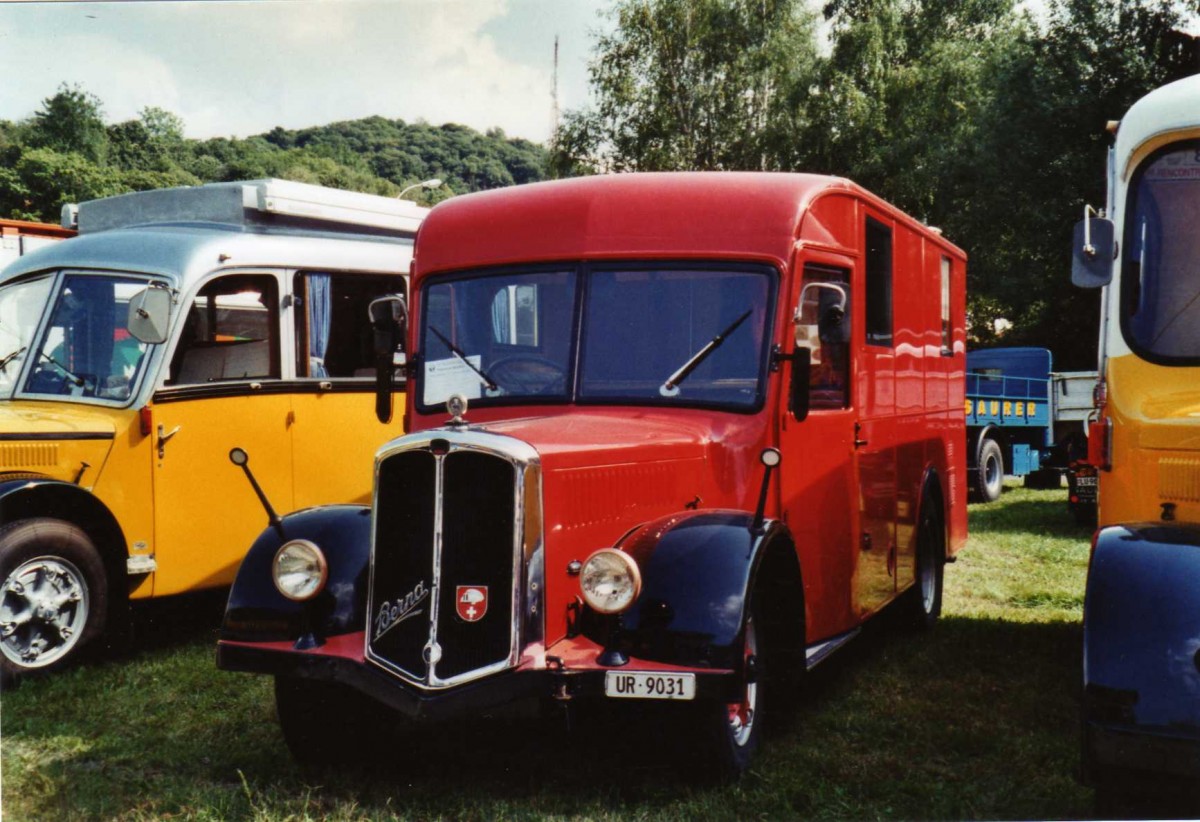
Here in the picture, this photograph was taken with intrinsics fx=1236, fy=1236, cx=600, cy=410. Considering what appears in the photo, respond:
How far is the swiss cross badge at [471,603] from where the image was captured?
14.6 ft

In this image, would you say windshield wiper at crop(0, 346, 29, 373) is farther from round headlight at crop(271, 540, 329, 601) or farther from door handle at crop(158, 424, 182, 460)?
round headlight at crop(271, 540, 329, 601)

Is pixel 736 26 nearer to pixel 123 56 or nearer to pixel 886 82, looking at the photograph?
pixel 886 82

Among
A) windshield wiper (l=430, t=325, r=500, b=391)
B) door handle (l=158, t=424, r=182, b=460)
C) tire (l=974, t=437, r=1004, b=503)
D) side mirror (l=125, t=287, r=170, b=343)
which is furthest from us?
tire (l=974, t=437, r=1004, b=503)

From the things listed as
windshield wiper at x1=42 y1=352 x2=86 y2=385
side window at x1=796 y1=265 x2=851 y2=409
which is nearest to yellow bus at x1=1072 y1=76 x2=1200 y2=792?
side window at x1=796 y1=265 x2=851 y2=409

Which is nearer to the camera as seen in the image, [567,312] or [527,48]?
[567,312]

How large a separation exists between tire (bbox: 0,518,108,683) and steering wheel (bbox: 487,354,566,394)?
286 cm

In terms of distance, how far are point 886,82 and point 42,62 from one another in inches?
1203

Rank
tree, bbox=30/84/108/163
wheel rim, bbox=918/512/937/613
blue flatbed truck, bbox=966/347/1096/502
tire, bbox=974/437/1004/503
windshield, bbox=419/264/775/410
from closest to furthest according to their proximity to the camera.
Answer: windshield, bbox=419/264/775/410 → wheel rim, bbox=918/512/937/613 → tire, bbox=974/437/1004/503 → blue flatbed truck, bbox=966/347/1096/502 → tree, bbox=30/84/108/163

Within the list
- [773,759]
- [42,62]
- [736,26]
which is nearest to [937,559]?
[773,759]

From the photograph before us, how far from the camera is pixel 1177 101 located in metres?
5.20

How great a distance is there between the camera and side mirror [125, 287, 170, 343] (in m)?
7.14

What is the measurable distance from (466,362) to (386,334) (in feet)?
2.35

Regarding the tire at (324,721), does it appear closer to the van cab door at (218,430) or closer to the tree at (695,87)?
the van cab door at (218,430)

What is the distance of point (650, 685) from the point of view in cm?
426
